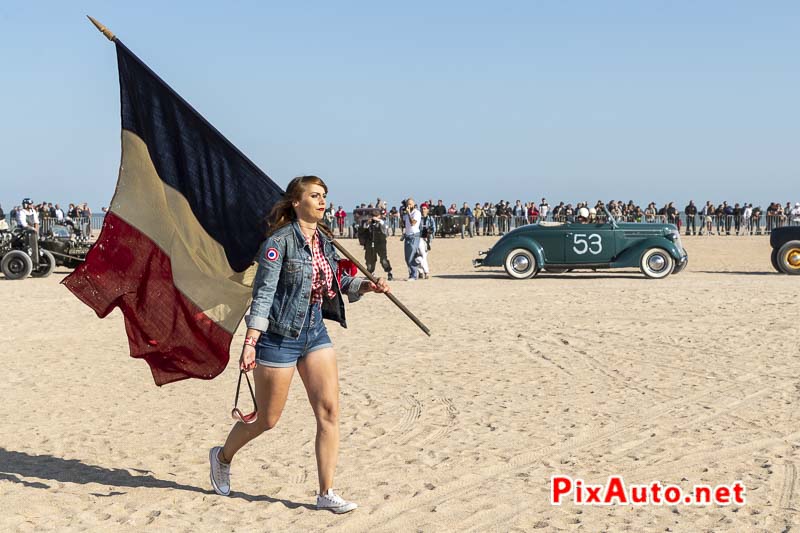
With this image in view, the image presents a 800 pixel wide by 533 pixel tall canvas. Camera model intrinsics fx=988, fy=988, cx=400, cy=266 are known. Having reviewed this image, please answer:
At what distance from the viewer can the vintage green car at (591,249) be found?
20.9 metres

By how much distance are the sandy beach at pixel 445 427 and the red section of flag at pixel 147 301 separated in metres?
0.82

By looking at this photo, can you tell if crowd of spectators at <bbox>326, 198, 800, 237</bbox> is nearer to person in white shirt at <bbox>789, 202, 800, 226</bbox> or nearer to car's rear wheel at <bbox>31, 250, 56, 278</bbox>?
person in white shirt at <bbox>789, 202, 800, 226</bbox>

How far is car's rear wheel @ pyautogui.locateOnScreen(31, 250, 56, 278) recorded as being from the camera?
899 inches

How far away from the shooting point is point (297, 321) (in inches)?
213

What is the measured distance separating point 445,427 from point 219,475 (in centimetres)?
226

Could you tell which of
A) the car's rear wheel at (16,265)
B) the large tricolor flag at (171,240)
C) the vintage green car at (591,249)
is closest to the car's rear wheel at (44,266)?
the car's rear wheel at (16,265)

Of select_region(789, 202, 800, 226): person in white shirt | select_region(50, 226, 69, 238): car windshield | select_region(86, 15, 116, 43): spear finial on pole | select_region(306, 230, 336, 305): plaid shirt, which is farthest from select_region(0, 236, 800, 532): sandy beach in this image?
select_region(789, 202, 800, 226): person in white shirt

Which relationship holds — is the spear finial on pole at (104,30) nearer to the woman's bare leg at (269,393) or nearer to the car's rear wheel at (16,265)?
the woman's bare leg at (269,393)

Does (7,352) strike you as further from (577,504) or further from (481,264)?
(481,264)

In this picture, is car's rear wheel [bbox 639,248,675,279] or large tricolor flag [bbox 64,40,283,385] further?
car's rear wheel [bbox 639,248,675,279]

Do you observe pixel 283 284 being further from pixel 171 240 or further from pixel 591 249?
pixel 591 249

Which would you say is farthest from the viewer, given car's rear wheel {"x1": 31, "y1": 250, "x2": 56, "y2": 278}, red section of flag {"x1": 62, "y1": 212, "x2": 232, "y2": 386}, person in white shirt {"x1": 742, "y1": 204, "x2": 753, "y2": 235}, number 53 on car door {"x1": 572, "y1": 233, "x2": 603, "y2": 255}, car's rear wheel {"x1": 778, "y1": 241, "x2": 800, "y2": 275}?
person in white shirt {"x1": 742, "y1": 204, "x2": 753, "y2": 235}

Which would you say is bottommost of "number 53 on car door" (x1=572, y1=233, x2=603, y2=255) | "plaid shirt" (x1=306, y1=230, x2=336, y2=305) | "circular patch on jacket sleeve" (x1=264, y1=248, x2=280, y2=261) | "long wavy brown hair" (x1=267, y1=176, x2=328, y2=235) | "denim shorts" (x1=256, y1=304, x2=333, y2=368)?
"denim shorts" (x1=256, y1=304, x2=333, y2=368)

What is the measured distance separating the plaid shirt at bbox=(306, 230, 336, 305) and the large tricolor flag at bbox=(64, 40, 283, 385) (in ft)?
2.16
